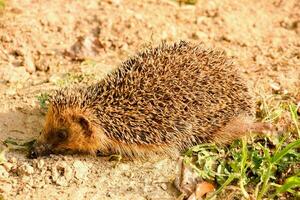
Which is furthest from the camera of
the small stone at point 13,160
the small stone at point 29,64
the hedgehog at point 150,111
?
the small stone at point 29,64

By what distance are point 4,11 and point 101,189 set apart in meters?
3.92

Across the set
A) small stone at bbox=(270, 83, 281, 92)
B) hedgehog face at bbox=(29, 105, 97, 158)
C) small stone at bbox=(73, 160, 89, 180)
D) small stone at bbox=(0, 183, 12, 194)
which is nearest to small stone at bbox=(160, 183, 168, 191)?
small stone at bbox=(73, 160, 89, 180)

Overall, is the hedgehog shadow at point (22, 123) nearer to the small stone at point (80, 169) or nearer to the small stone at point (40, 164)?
the small stone at point (40, 164)

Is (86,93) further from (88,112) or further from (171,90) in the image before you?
(171,90)

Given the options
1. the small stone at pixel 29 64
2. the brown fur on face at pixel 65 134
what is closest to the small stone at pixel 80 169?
the brown fur on face at pixel 65 134

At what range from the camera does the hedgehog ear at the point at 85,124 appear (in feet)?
16.4

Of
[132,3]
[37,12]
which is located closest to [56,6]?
[37,12]

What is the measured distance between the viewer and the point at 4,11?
7441mm

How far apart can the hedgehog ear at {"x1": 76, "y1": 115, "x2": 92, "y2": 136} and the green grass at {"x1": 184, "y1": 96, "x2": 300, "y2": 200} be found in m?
1.02

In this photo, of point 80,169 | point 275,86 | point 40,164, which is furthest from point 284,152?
point 40,164

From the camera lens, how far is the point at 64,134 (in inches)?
201

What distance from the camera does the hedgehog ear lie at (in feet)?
16.4

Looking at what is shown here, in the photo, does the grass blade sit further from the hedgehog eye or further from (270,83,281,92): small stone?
the hedgehog eye

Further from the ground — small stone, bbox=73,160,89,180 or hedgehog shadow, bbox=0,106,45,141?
hedgehog shadow, bbox=0,106,45,141
